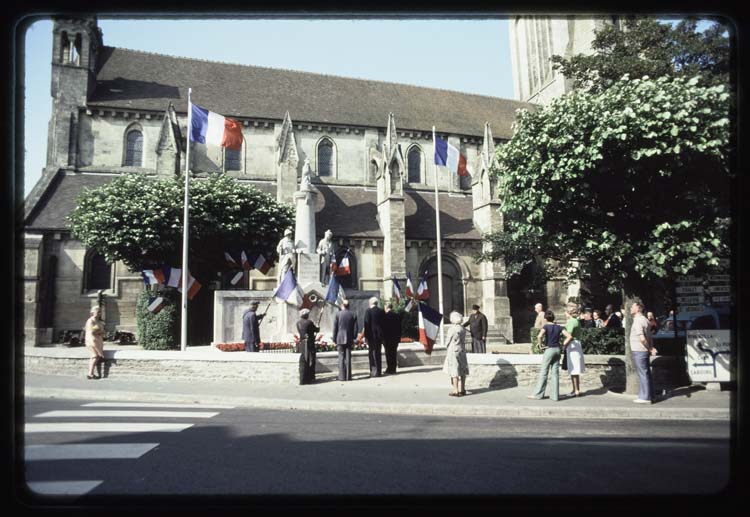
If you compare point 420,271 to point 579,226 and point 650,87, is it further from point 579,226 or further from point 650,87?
point 650,87

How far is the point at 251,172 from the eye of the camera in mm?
28312

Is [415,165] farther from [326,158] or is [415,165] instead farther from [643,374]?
[643,374]

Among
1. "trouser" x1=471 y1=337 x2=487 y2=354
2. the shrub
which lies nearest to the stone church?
the shrub

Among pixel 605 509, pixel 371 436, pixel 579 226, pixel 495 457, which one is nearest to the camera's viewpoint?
pixel 605 509

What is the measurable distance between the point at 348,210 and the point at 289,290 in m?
13.6

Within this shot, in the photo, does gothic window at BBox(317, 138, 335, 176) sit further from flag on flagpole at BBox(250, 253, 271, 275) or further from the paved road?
the paved road

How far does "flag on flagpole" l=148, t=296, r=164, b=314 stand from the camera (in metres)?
17.8

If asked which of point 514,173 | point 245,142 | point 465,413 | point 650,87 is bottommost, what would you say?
point 465,413

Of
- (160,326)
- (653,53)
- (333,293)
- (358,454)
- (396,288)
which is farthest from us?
(396,288)

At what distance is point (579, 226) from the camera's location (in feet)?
37.3

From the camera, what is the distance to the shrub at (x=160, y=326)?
1836 cm

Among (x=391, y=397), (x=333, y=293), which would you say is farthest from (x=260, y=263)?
(x=391, y=397)

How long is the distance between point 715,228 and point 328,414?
8738mm

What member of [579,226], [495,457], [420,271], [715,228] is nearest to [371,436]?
[495,457]
